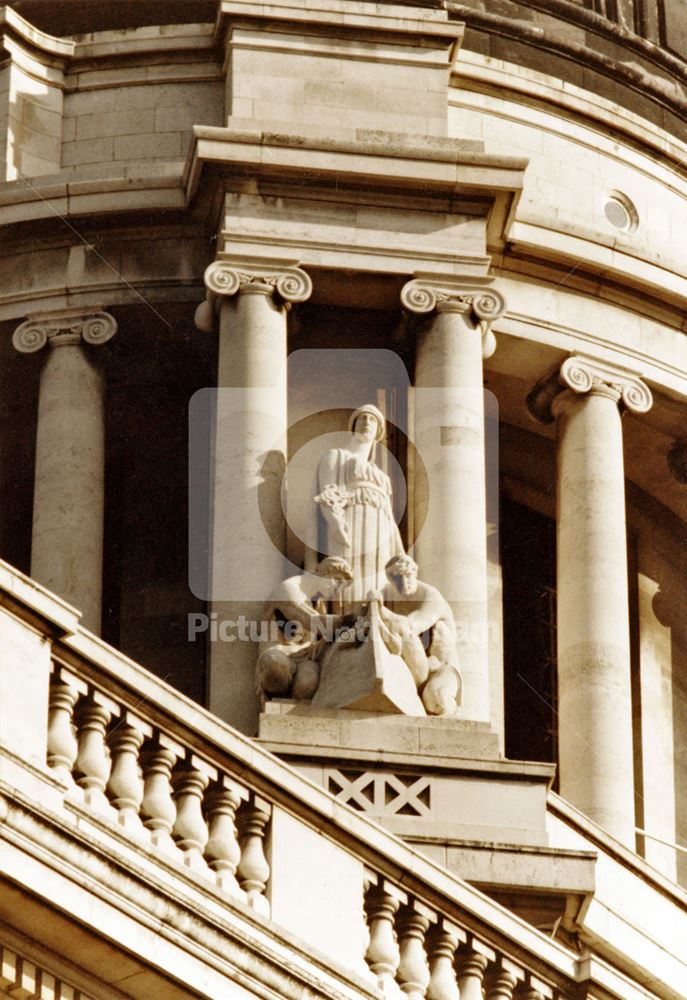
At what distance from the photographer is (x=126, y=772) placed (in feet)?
66.3

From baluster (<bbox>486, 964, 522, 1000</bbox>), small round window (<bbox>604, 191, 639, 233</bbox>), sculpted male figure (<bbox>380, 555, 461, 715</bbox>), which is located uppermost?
small round window (<bbox>604, 191, 639, 233</bbox>)

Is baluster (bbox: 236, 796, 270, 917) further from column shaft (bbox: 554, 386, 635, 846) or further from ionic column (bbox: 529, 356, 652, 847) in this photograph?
column shaft (bbox: 554, 386, 635, 846)

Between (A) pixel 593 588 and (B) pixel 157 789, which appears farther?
(A) pixel 593 588

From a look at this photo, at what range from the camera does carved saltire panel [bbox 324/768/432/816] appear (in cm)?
2941

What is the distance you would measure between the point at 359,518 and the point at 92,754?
13684 millimetres

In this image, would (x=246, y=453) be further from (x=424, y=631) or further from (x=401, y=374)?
(x=424, y=631)

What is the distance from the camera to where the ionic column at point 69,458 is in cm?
3844

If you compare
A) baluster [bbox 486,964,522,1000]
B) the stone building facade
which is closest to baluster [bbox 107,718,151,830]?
baluster [bbox 486,964,522,1000]

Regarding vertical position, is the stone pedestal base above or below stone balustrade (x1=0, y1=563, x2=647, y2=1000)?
above

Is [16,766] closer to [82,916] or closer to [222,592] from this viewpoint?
[82,916]

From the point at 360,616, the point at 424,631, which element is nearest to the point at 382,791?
the point at 360,616

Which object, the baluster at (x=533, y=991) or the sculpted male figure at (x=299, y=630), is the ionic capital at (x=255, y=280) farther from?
the baluster at (x=533, y=991)

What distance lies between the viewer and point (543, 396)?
135ft

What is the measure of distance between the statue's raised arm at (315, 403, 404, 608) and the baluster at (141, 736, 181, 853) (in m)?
12.0
